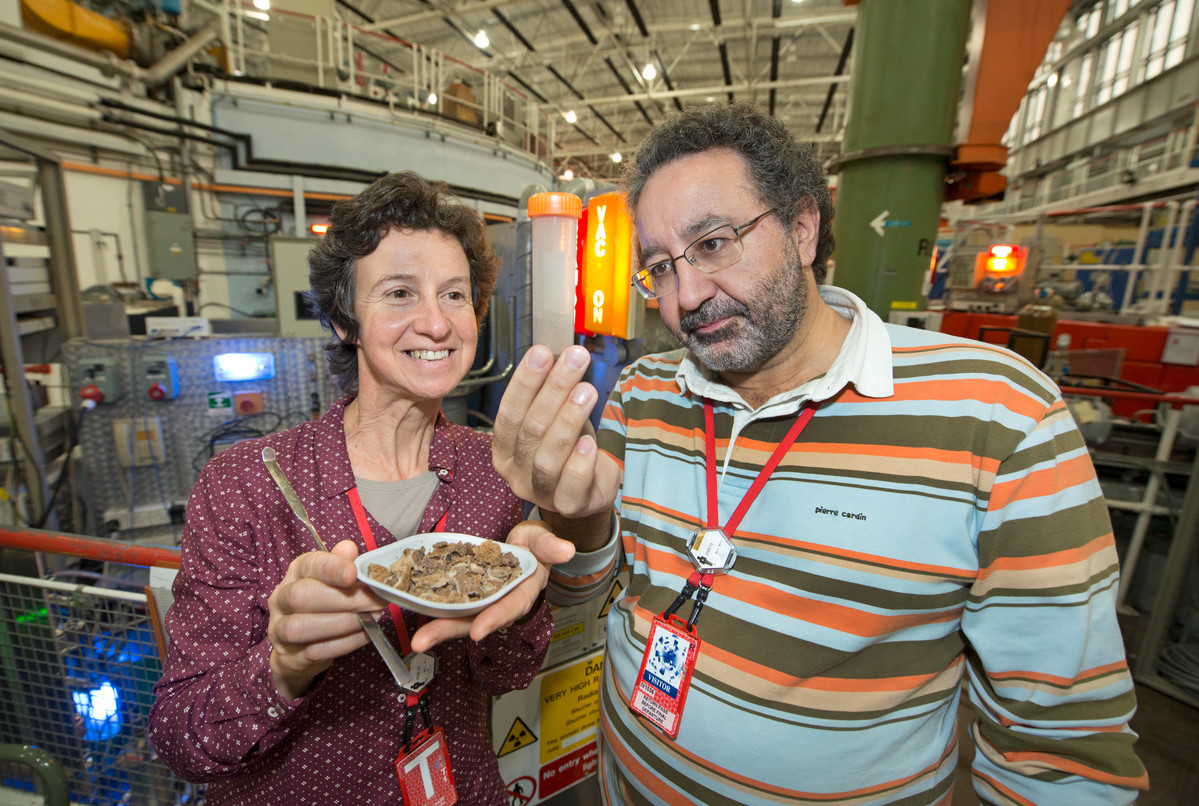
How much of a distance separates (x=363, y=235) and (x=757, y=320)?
1003 mm

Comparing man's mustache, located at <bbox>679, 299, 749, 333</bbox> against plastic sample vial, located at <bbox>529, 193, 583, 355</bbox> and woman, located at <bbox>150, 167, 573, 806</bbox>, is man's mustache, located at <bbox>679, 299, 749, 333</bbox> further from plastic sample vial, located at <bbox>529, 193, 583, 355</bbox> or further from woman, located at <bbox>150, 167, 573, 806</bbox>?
plastic sample vial, located at <bbox>529, 193, 583, 355</bbox>

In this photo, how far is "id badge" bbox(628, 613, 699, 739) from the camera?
1119 mm

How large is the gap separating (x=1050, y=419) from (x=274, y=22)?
967cm

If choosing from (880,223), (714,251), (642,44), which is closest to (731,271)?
(714,251)

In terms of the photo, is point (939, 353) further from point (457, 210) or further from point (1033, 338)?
point (1033, 338)

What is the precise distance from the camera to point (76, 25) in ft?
17.1

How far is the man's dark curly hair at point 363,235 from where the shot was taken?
50.8 inches

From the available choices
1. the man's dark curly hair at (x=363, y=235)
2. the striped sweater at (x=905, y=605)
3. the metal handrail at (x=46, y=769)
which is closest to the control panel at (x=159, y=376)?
the metal handrail at (x=46, y=769)

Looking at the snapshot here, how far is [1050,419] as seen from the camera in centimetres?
96

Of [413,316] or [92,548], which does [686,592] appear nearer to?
[413,316]

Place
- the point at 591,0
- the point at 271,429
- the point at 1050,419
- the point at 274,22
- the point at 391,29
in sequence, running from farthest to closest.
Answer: the point at 391,29
the point at 591,0
the point at 274,22
the point at 271,429
the point at 1050,419

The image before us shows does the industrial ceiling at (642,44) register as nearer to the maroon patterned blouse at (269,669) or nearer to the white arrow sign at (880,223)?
the white arrow sign at (880,223)

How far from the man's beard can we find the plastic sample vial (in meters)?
1.54

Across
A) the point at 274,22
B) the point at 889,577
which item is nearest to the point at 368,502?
the point at 889,577
